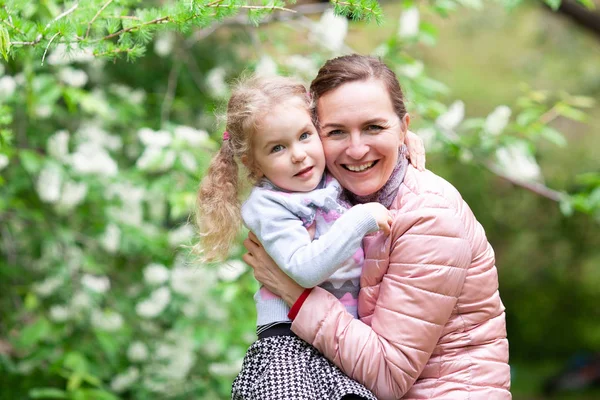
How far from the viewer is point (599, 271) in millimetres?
8414

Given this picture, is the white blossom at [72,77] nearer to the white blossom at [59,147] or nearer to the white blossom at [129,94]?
the white blossom at [59,147]

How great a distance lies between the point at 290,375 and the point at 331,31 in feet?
8.46

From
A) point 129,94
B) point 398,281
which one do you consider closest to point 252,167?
point 398,281

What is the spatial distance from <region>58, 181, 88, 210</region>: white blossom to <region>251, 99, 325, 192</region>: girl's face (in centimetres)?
191

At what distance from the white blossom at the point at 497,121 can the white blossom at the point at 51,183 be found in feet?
7.10

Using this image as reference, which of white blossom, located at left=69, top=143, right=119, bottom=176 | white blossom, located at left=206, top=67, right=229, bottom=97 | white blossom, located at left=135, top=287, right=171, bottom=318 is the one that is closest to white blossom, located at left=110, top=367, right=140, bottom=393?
white blossom, located at left=135, top=287, right=171, bottom=318

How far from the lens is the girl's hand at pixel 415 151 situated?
7.70 feet

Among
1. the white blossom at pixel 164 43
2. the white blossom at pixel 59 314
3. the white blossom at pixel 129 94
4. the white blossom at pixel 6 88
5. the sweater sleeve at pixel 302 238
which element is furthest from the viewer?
the white blossom at pixel 164 43

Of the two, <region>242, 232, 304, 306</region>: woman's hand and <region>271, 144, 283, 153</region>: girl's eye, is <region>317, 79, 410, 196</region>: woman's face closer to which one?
<region>271, 144, 283, 153</region>: girl's eye

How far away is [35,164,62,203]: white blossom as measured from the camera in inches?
152

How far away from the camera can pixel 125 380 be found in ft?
14.0

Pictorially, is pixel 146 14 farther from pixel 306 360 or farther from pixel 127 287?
pixel 127 287

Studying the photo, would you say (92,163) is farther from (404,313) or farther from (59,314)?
(404,313)

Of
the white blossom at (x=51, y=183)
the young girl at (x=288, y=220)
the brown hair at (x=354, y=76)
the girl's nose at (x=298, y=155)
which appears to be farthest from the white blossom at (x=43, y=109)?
the girl's nose at (x=298, y=155)
